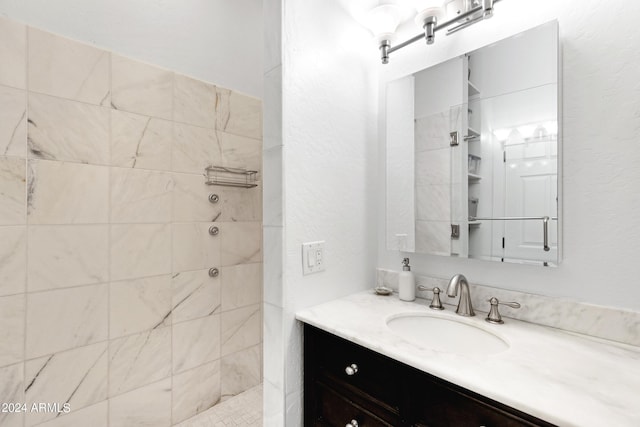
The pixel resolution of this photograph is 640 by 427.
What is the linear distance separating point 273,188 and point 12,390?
147cm

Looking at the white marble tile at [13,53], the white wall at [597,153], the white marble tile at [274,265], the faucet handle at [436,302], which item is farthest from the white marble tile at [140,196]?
the white wall at [597,153]

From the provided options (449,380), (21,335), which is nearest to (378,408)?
(449,380)

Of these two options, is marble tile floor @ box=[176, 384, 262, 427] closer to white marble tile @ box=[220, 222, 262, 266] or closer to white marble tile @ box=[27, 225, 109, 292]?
white marble tile @ box=[220, 222, 262, 266]

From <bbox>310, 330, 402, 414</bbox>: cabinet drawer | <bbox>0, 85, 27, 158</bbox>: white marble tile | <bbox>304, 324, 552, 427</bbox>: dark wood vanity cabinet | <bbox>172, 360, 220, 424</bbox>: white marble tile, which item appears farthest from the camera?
<bbox>172, 360, 220, 424</bbox>: white marble tile

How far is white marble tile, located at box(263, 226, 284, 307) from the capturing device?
3.48 feet

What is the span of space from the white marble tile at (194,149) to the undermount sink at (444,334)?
147cm

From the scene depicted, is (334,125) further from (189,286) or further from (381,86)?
(189,286)

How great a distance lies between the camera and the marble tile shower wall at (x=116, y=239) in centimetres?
127

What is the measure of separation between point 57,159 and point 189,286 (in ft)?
3.07

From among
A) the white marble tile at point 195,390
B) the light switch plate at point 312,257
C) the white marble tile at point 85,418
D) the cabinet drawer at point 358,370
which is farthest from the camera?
the white marble tile at point 195,390

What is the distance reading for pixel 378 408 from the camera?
85cm

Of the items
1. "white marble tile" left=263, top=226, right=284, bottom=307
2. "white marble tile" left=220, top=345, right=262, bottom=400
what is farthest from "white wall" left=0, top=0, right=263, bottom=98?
"white marble tile" left=220, top=345, right=262, bottom=400

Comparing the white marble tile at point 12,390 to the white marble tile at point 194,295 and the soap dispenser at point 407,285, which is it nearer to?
the white marble tile at point 194,295

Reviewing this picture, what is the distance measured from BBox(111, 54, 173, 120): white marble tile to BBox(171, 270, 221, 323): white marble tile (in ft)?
3.21
